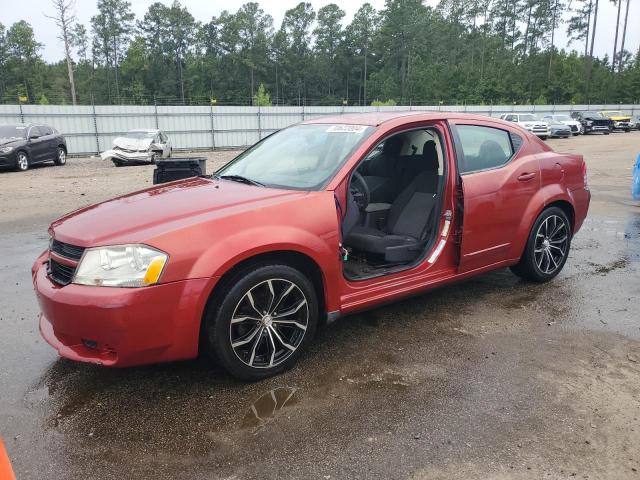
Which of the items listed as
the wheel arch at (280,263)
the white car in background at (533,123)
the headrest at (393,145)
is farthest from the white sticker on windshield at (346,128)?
the white car in background at (533,123)

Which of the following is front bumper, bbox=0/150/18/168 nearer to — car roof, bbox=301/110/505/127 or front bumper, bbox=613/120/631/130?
car roof, bbox=301/110/505/127

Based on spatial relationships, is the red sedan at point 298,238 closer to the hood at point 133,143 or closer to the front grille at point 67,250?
the front grille at point 67,250

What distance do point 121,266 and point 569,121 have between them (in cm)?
3677

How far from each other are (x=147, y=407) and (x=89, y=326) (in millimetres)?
614

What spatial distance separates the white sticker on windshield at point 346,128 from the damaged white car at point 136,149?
16.2m

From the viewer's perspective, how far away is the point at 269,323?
3223 millimetres

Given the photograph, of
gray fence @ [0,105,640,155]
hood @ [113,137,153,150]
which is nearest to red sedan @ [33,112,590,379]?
hood @ [113,137,153,150]

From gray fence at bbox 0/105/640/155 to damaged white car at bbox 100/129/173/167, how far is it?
516 cm

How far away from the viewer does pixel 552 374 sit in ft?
11.0

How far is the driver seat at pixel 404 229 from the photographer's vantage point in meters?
4.21

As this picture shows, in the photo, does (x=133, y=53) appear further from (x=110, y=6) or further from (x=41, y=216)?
(x=41, y=216)

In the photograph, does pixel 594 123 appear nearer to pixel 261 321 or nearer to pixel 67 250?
pixel 261 321

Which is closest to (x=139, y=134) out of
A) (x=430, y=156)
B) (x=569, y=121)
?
(x=430, y=156)

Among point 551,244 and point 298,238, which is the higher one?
point 298,238
